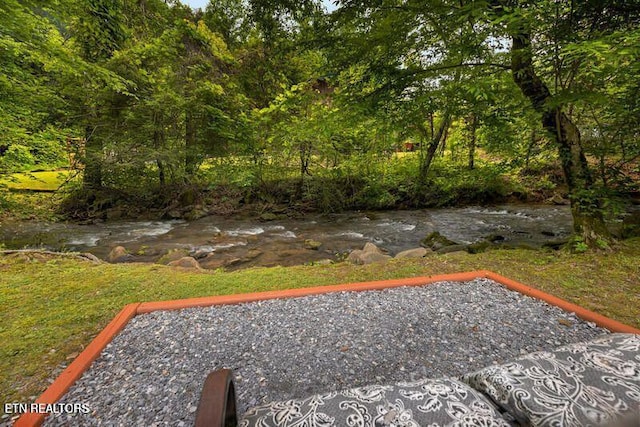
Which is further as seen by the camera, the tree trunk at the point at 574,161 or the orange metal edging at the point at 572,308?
the tree trunk at the point at 574,161

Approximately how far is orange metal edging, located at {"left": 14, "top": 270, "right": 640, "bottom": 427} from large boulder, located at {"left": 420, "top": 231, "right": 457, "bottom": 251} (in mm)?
2673

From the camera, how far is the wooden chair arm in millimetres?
652

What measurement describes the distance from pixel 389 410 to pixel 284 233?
636 cm

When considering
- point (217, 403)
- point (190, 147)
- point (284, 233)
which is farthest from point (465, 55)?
point (190, 147)

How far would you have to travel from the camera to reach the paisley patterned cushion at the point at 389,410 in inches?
27.9

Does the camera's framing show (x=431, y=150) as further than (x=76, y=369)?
Yes

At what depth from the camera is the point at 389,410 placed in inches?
29.6

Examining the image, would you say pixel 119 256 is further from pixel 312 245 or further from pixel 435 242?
pixel 435 242

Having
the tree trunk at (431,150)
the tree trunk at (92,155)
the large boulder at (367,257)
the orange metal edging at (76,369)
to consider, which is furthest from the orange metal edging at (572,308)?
the tree trunk at (92,155)

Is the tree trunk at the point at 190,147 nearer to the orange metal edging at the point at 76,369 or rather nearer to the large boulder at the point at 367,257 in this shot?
the large boulder at the point at 367,257

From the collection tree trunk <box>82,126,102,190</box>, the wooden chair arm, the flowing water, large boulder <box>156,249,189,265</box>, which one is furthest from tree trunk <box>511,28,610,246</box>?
tree trunk <box>82,126,102,190</box>

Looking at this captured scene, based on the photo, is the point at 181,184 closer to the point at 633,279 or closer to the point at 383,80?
the point at 383,80

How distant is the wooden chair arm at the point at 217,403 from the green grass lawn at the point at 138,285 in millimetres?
1281

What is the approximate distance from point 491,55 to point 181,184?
8.62 metres
